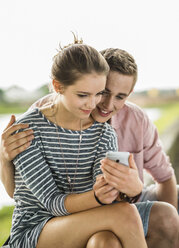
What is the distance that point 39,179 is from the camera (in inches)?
51.8

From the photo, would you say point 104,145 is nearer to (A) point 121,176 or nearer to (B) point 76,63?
(A) point 121,176

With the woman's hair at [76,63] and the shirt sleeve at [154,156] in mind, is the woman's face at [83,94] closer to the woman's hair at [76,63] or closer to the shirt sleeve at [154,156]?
the woman's hair at [76,63]

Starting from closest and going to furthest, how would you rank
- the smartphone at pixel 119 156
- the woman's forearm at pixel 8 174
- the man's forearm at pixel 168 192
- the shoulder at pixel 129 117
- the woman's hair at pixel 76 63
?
the smartphone at pixel 119 156
the woman's hair at pixel 76 63
the woman's forearm at pixel 8 174
the shoulder at pixel 129 117
the man's forearm at pixel 168 192

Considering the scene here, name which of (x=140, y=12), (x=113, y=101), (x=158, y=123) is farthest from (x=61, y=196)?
(x=140, y=12)

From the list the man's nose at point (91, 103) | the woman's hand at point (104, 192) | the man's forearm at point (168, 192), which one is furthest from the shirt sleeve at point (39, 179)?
the man's forearm at point (168, 192)

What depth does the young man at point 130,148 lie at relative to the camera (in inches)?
48.4

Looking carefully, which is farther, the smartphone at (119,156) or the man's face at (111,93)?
the man's face at (111,93)

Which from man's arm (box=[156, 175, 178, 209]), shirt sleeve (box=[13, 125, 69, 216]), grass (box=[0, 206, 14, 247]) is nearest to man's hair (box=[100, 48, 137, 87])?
shirt sleeve (box=[13, 125, 69, 216])

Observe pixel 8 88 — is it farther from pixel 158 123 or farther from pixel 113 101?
pixel 113 101

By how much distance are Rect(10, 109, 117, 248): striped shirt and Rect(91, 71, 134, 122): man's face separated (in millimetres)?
50

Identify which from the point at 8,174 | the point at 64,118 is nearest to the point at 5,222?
the point at 8,174

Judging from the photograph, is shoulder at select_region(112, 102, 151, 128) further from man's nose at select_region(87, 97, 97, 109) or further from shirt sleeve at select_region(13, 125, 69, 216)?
shirt sleeve at select_region(13, 125, 69, 216)

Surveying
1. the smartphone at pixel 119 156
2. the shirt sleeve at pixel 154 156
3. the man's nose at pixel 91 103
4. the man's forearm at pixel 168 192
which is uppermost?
the man's nose at pixel 91 103

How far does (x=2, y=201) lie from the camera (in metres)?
2.69
